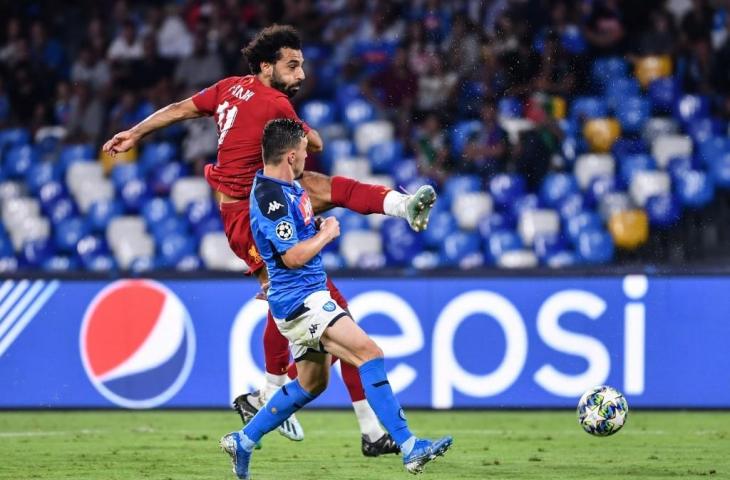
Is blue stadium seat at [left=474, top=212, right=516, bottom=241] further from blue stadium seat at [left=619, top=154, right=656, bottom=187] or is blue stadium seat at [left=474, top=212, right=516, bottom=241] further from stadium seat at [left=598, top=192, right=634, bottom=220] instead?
blue stadium seat at [left=619, top=154, right=656, bottom=187]

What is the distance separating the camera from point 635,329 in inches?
429

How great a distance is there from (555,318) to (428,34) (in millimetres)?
5145

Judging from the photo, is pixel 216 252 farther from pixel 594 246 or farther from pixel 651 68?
pixel 651 68

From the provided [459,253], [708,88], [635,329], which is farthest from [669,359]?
[708,88]

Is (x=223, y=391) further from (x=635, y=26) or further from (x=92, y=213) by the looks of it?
(x=635, y=26)

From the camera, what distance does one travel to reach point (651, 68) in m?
14.6

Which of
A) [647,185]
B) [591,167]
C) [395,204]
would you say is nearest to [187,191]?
[591,167]

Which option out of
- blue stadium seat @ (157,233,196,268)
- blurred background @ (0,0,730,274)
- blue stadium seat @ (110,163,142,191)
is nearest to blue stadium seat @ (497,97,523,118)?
blurred background @ (0,0,730,274)

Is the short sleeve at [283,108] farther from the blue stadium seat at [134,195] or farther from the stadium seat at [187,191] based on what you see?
the blue stadium seat at [134,195]

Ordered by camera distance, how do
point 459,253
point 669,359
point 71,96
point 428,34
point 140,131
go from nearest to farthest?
1. point 140,131
2. point 669,359
3. point 459,253
4. point 428,34
5. point 71,96

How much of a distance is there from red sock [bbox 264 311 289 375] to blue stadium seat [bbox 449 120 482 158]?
6061 mm

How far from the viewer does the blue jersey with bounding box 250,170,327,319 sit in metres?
6.86

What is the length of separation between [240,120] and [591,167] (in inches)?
265

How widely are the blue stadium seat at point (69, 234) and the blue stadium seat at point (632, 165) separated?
237 inches
